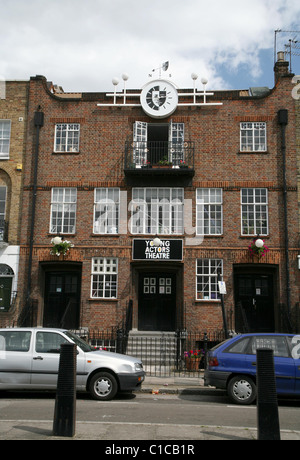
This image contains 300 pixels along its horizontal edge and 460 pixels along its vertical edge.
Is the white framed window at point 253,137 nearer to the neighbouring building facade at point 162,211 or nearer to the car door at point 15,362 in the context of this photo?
the neighbouring building facade at point 162,211

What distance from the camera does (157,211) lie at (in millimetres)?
20328

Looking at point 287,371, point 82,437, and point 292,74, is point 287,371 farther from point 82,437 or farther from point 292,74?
point 292,74

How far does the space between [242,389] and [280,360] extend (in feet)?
3.65

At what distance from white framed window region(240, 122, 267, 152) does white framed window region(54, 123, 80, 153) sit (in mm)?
7388

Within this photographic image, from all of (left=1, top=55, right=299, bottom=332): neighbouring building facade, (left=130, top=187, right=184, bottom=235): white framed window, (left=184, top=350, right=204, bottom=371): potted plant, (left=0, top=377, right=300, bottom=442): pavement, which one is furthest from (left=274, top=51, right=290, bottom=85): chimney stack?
(left=0, top=377, right=300, bottom=442): pavement

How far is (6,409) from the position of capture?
30.9ft

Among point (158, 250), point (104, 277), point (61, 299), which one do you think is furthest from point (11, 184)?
point (158, 250)

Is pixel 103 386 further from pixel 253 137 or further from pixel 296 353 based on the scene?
pixel 253 137

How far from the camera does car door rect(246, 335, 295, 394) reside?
10.7 metres

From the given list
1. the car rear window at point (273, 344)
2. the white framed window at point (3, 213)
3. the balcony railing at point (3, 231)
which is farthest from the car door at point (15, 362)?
the white framed window at point (3, 213)

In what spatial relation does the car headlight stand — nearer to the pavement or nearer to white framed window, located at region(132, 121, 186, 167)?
the pavement

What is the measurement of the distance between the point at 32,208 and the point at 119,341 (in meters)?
7.21

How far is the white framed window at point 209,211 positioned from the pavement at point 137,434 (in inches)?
496

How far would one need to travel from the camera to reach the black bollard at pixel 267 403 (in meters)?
6.67
